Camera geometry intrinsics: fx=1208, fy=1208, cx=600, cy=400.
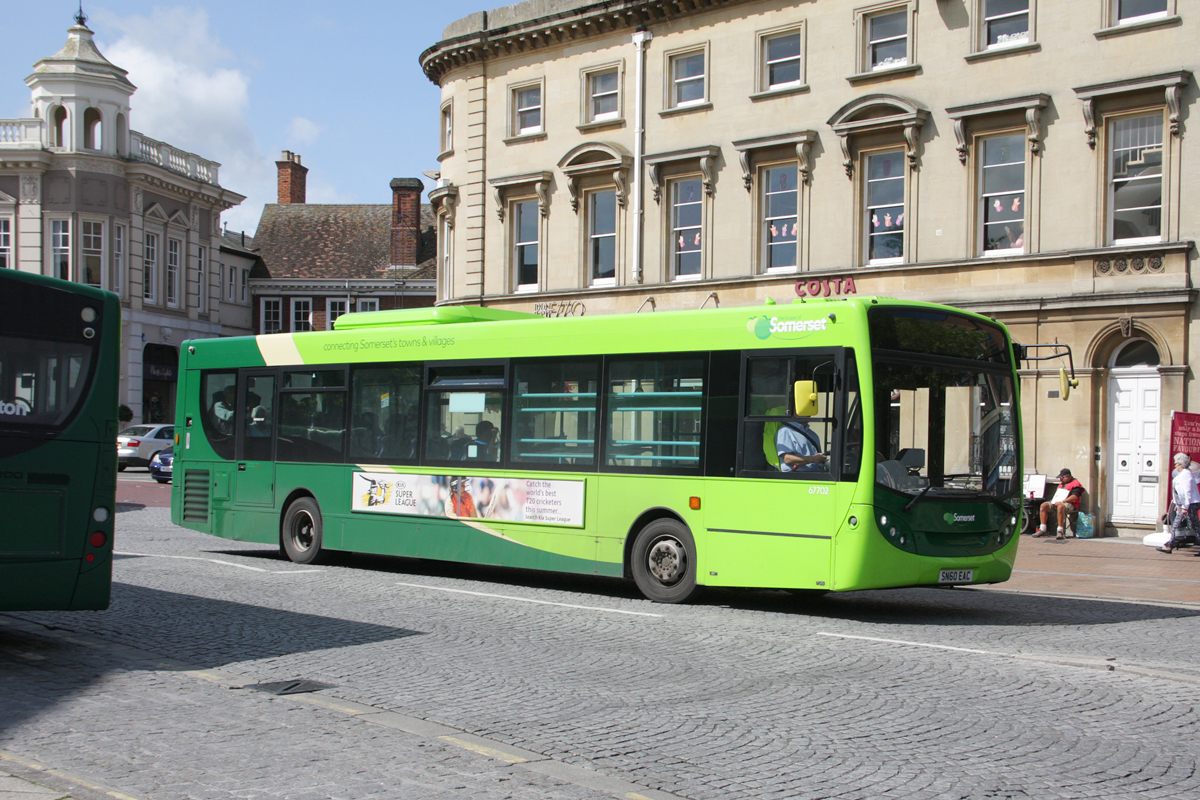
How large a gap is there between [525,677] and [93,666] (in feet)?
9.84

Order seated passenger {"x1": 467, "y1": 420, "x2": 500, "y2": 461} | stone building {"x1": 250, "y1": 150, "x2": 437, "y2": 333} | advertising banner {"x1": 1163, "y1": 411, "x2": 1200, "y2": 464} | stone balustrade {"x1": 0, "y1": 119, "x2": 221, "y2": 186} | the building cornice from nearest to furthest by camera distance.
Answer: seated passenger {"x1": 467, "y1": 420, "x2": 500, "y2": 461}
advertising banner {"x1": 1163, "y1": 411, "x2": 1200, "y2": 464}
the building cornice
stone balustrade {"x1": 0, "y1": 119, "x2": 221, "y2": 186}
stone building {"x1": 250, "y1": 150, "x2": 437, "y2": 333}

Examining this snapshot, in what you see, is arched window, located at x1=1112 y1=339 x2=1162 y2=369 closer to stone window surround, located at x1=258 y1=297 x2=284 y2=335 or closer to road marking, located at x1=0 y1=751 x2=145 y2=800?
road marking, located at x1=0 y1=751 x2=145 y2=800

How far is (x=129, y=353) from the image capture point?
4847 centimetres

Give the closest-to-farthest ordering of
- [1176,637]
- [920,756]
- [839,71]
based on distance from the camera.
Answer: [920,756] → [1176,637] → [839,71]

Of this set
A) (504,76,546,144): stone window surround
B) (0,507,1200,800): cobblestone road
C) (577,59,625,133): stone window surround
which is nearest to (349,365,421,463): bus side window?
(0,507,1200,800): cobblestone road

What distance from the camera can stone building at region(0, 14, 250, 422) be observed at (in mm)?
46500

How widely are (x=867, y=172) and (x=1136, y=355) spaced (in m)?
6.60

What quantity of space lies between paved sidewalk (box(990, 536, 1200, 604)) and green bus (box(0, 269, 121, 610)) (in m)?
10.4

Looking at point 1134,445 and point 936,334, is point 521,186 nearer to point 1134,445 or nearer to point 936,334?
point 1134,445

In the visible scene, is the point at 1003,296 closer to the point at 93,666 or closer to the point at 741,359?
the point at 741,359

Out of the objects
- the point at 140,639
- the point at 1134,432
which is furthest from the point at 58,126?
the point at 140,639

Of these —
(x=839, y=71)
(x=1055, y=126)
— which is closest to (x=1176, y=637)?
(x=1055, y=126)

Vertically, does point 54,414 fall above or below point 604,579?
above

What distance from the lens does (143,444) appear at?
39.9 metres
